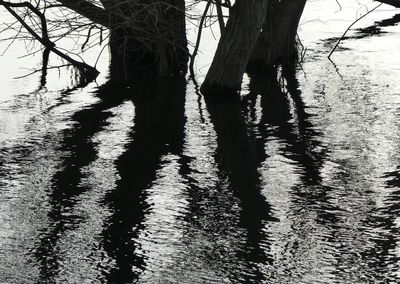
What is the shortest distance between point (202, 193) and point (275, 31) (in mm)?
6943

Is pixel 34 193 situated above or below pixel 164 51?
below

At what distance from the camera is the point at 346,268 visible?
707cm

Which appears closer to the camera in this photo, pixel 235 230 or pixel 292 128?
pixel 235 230

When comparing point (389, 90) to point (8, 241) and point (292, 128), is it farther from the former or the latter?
point (8, 241)

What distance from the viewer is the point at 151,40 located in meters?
14.6

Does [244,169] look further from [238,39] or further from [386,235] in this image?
[238,39]

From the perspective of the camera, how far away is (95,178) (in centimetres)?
961

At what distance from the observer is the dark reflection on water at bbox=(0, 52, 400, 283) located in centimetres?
722

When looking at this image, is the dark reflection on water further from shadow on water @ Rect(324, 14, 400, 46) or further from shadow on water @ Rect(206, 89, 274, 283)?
shadow on water @ Rect(324, 14, 400, 46)

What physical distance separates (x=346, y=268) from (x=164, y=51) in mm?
8504

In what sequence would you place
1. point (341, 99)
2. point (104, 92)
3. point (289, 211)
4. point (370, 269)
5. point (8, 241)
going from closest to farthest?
point (370, 269) < point (8, 241) < point (289, 211) < point (341, 99) < point (104, 92)

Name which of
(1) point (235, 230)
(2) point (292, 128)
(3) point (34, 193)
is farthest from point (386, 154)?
(3) point (34, 193)

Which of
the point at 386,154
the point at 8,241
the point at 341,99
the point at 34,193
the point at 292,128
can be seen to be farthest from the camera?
the point at 341,99

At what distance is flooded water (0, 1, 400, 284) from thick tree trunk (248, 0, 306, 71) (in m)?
0.49
